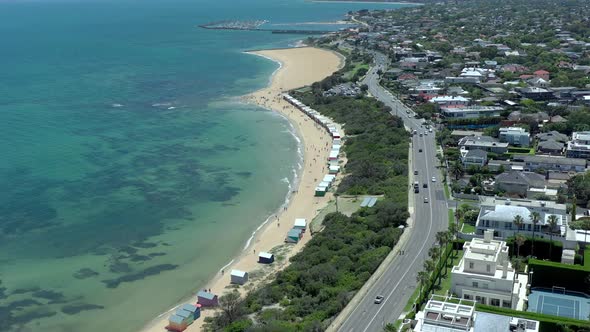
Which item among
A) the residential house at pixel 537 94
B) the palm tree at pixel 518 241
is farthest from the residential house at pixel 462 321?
the residential house at pixel 537 94

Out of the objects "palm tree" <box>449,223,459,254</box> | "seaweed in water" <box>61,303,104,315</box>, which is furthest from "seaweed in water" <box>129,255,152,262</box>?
"palm tree" <box>449,223,459,254</box>

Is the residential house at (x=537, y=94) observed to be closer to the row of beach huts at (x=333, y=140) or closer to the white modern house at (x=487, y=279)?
the row of beach huts at (x=333, y=140)

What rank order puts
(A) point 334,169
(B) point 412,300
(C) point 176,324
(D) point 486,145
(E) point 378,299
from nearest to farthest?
(B) point 412,300, (E) point 378,299, (C) point 176,324, (D) point 486,145, (A) point 334,169

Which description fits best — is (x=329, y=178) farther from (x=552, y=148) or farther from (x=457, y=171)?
(x=552, y=148)

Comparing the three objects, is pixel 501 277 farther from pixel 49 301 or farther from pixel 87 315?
pixel 49 301

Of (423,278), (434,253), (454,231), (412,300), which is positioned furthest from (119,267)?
(454,231)

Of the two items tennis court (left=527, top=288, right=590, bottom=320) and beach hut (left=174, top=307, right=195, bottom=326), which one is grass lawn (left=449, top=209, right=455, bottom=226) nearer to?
tennis court (left=527, top=288, right=590, bottom=320)
